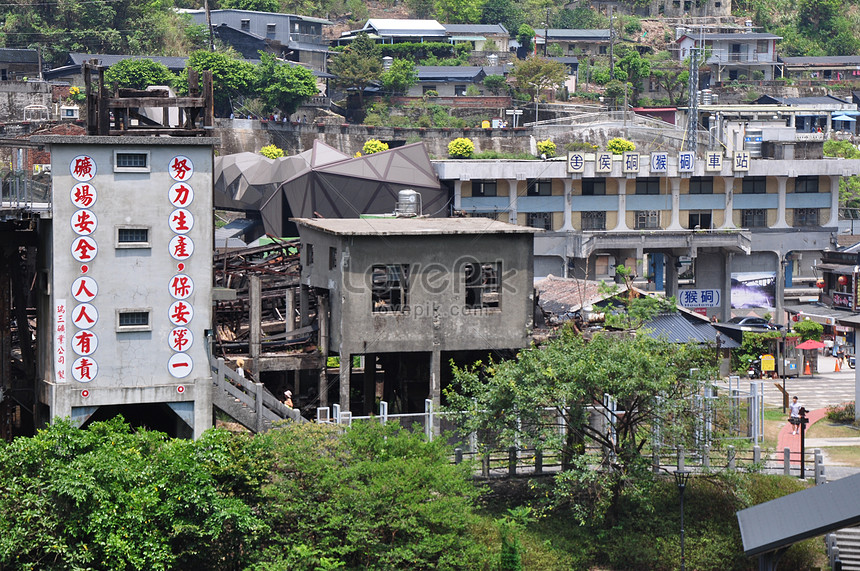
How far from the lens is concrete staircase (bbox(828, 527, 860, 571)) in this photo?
38.2m

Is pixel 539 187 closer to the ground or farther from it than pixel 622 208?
farther from it

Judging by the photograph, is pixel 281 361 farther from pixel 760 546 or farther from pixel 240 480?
pixel 760 546

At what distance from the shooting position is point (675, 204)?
92.1 metres

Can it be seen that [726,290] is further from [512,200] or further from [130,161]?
[130,161]

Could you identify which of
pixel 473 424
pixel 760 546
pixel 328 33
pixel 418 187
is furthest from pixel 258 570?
pixel 328 33

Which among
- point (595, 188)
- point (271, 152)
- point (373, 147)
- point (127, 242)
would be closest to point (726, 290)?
point (595, 188)

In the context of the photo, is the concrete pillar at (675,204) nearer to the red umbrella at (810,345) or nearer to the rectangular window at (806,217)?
the rectangular window at (806,217)

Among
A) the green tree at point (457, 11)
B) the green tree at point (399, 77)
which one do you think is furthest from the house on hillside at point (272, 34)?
the green tree at point (457, 11)

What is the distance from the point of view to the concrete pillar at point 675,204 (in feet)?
301

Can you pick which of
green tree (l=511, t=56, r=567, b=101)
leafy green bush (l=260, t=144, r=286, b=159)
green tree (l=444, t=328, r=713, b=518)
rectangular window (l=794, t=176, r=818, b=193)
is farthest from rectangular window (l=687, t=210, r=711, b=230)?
green tree (l=444, t=328, r=713, b=518)

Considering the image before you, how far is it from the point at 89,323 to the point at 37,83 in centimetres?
7522

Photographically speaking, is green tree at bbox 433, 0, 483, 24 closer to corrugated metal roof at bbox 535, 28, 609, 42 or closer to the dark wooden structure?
corrugated metal roof at bbox 535, 28, 609, 42

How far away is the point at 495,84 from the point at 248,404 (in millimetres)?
97614

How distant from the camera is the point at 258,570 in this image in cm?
3372
